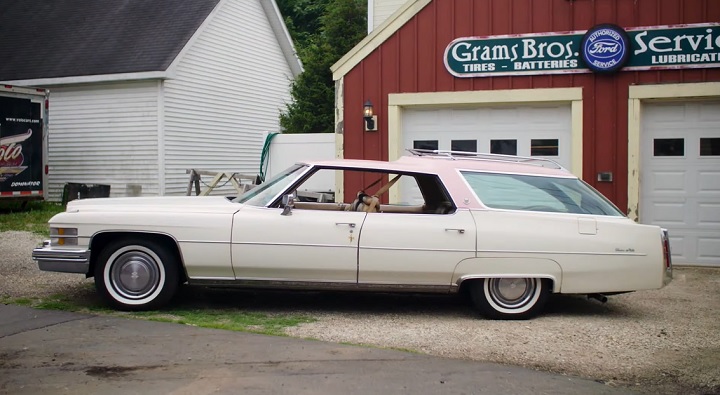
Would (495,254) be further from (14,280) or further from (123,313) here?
(14,280)

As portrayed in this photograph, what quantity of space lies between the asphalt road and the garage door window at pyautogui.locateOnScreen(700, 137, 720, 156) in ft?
20.9

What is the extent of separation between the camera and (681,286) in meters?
9.06

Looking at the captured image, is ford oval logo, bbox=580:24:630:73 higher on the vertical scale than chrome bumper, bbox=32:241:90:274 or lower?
Answer: higher

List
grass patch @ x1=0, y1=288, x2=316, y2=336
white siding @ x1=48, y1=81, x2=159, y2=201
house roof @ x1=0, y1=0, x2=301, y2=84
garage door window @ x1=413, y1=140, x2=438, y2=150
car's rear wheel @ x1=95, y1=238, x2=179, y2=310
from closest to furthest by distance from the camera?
grass patch @ x1=0, y1=288, x2=316, y2=336 → car's rear wheel @ x1=95, y1=238, x2=179, y2=310 → garage door window @ x1=413, y1=140, x2=438, y2=150 → white siding @ x1=48, y1=81, x2=159, y2=201 → house roof @ x1=0, y1=0, x2=301, y2=84

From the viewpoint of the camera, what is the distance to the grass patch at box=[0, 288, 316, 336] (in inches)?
254

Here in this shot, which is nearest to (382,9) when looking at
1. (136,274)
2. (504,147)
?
(504,147)

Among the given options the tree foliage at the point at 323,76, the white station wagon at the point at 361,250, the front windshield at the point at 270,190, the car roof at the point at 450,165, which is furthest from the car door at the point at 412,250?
the tree foliage at the point at 323,76

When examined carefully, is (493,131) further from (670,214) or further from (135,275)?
(135,275)

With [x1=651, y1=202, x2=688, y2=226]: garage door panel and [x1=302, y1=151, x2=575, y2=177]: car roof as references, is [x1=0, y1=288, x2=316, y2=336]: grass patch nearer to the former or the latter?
[x1=302, y1=151, x2=575, y2=177]: car roof

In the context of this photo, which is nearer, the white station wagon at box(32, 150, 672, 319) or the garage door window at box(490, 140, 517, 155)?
the white station wagon at box(32, 150, 672, 319)

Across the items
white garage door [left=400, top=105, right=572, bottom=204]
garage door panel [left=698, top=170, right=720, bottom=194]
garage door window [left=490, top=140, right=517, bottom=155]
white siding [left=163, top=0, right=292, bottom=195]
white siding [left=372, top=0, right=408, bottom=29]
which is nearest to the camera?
garage door panel [left=698, top=170, right=720, bottom=194]

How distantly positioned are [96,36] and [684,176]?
48.6 ft

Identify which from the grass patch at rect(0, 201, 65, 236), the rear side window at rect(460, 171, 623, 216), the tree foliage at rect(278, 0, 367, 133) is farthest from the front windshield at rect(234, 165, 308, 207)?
the tree foliage at rect(278, 0, 367, 133)

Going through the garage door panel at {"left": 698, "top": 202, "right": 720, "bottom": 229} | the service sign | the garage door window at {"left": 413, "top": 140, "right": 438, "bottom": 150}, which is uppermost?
the service sign
